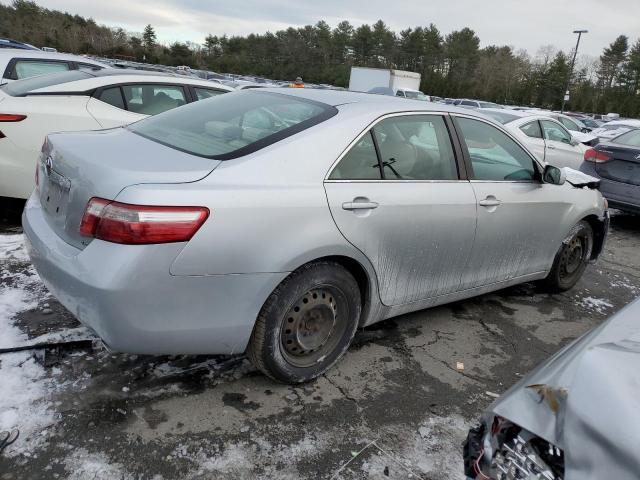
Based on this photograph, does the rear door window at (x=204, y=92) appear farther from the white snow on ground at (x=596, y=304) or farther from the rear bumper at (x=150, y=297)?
the white snow on ground at (x=596, y=304)

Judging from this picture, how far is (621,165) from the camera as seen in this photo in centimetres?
718

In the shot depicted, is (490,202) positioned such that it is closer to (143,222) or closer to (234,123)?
(234,123)

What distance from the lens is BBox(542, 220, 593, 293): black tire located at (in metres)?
4.55

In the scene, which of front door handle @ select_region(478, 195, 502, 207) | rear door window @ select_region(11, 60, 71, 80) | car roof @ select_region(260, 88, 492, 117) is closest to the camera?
car roof @ select_region(260, 88, 492, 117)

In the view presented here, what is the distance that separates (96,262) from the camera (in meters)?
2.27

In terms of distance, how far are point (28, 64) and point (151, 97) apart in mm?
2678

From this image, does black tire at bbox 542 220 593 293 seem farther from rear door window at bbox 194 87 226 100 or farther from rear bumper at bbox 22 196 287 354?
rear door window at bbox 194 87 226 100

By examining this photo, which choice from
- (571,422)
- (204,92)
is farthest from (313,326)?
(204,92)

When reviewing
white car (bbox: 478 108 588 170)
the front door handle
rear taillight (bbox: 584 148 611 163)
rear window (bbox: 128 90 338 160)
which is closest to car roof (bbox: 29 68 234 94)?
rear window (bbox: 128 90 338 160)

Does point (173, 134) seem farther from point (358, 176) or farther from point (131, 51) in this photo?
point (131, 51)

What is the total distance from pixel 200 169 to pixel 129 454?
1.29m

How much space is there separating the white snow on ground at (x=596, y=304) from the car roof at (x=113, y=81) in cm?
444

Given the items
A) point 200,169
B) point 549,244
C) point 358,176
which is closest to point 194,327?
point 200,169

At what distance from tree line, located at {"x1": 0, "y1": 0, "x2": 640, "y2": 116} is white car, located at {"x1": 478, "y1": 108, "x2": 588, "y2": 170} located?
4782 centimetres
